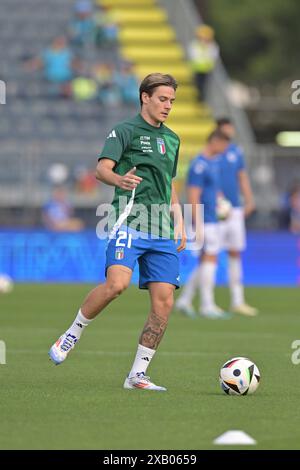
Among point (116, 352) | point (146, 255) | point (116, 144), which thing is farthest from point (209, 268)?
point (116, 144)

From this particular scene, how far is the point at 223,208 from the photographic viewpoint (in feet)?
63.8

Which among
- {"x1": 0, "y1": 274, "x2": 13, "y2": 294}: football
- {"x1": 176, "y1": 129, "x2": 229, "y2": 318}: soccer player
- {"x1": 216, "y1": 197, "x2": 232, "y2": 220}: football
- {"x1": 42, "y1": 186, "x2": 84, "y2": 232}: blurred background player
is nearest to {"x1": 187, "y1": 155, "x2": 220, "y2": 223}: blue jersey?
{"x1": 176, "y1": 129, "x2": 229, "y2": 318}: soccer player

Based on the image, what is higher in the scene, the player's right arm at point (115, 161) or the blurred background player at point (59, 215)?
the blurred background player at point (59, 215)

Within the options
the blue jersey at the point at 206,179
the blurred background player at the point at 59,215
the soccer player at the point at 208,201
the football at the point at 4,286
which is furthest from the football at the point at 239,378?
the blurred background player at the point at 59,215

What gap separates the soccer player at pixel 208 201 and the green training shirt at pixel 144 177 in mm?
7515

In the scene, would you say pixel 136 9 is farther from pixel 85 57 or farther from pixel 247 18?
pixel 247 18

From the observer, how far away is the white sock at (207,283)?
18.8m

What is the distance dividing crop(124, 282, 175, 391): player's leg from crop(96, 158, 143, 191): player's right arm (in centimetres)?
92

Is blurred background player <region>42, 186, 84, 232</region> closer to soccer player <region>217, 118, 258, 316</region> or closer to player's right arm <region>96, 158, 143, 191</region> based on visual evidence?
soccer player <region>217, 118, 258, 316</region>

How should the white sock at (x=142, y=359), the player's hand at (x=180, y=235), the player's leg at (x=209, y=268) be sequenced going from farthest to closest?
the player's leg at (x=209, y=268)
the player's hand at (x=180, y=235)
the white sock at (x=142, y=359)

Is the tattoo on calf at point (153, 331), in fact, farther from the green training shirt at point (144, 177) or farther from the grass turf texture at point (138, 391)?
the green training shirt at point (144, 177)

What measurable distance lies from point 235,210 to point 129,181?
1003cm

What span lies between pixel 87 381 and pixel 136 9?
93.9 feet

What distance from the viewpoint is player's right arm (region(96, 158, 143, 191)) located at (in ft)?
32.5
